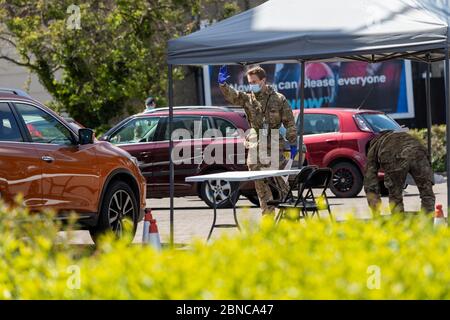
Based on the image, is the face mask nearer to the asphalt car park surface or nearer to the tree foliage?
the asphalt car park surface

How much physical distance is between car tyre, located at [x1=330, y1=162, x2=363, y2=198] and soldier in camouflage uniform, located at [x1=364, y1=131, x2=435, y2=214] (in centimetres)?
697

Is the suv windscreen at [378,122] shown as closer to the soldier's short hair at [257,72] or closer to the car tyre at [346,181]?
the car tyre at [346,181]

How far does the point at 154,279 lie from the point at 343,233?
1239 millimetres

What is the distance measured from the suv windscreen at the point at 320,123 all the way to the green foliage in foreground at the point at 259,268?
14.3 metres

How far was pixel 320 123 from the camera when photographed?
1931 cm

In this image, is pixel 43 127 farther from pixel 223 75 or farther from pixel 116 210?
pixel 223 75

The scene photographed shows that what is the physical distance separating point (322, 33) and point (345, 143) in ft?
28.1

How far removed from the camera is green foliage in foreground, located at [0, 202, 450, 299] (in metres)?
3.67

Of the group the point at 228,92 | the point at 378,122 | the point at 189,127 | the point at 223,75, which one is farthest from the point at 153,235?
the point at 378,122

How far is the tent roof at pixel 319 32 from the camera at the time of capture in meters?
10.0

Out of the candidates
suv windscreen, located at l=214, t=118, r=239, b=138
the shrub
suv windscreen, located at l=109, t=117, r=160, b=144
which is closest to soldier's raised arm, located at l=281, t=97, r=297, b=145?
suv windscreen, located at l=214, t=118, r=239, b=138

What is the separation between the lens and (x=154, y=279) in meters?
3.81

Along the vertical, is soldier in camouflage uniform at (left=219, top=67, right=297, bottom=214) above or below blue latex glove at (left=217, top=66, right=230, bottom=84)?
below
